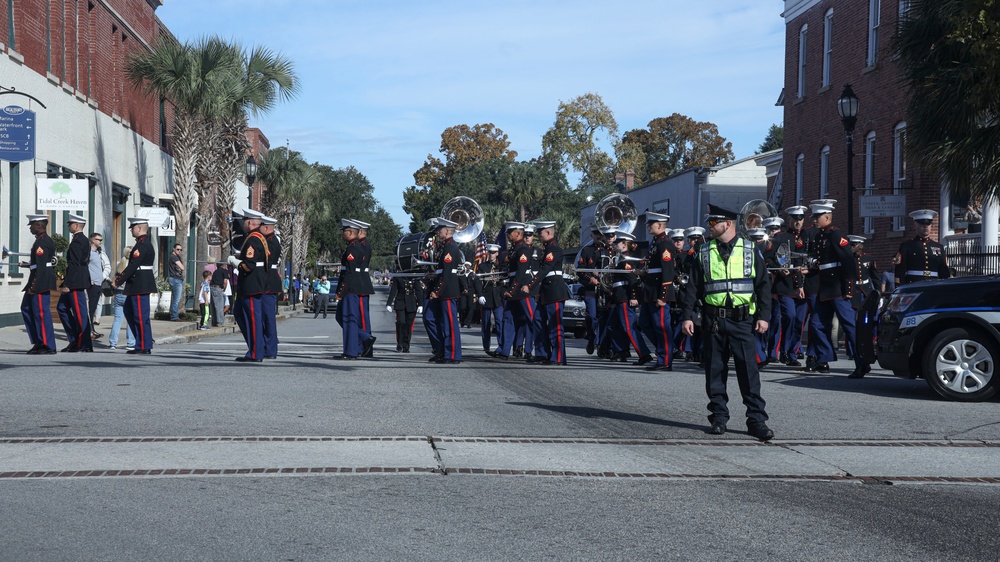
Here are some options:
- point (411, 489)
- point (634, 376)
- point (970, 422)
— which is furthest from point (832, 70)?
point (411, 489)

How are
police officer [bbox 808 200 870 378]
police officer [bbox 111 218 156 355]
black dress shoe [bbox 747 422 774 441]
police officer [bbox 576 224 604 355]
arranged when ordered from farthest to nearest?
police officer [bbox 576 224 604 355], police officer [bbox 111 218 156 355], police officer [bbox 808 200 870 378], black dress shoe [bbox 747 422 774 441]

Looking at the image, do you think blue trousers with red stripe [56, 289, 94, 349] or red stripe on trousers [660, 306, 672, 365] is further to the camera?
blue trousers with red stripe [56, 289, 94, 349]

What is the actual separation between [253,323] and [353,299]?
147 cm

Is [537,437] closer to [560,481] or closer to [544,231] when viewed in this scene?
[560,481]

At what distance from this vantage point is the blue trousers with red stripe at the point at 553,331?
1525 cm

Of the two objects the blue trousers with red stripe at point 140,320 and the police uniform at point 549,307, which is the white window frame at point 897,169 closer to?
the police uniform at point 549,307

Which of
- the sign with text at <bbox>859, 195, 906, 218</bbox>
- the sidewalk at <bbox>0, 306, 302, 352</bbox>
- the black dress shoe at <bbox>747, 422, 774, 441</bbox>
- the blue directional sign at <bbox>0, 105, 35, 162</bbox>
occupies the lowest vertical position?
the sidewalk at <bbox>0, 306, 302, 352</bbox>

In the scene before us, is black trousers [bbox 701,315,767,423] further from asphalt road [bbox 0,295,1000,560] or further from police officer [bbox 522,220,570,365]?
police officer [bbox 522,220,570,365]

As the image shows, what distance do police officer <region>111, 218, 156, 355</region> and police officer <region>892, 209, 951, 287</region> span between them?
9.87 meters

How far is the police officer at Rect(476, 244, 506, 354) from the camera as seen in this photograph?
57.6 ft

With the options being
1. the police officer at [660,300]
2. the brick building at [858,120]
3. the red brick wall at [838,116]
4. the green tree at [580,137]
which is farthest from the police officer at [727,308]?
the green tree at [580,137]

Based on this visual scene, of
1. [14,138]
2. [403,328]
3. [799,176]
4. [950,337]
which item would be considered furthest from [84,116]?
[950,337]

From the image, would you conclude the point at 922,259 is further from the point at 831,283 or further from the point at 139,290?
the point at 139,290

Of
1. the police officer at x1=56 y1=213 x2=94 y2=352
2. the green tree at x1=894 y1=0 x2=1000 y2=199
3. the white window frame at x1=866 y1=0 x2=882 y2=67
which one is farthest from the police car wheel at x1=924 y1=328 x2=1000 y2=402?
the white window frame at x1=866 y1=0 x2=882 y2=67
